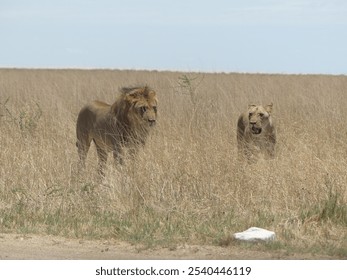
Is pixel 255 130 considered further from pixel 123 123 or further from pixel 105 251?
pixel 105 251

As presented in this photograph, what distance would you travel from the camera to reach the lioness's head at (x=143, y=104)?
29.7 ft

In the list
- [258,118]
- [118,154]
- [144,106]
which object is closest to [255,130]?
A: [258,118]

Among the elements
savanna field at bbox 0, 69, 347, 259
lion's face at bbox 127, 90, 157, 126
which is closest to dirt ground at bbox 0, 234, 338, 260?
savanna field at bbox 0, 69, 347, 259

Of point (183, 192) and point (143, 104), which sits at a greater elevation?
point (143, 104)

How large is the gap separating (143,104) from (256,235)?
3103 millimetres

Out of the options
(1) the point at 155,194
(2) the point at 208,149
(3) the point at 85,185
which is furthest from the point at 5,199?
(2) the point at 208,149

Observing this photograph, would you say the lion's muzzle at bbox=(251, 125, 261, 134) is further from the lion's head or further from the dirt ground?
the dirt ground

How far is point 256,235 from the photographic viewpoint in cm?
644

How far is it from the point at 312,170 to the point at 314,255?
7.18 ft

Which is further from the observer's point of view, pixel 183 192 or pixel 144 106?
pixel 144 106

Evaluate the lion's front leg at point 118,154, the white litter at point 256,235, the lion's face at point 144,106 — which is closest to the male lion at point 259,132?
the lion's face at point 144,106

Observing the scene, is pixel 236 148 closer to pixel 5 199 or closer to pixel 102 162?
pixel 102 162

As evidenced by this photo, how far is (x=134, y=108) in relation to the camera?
922 centimetres

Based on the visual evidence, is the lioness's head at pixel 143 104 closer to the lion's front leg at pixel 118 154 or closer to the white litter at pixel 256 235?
the lion's front leg at pixel 118 154
